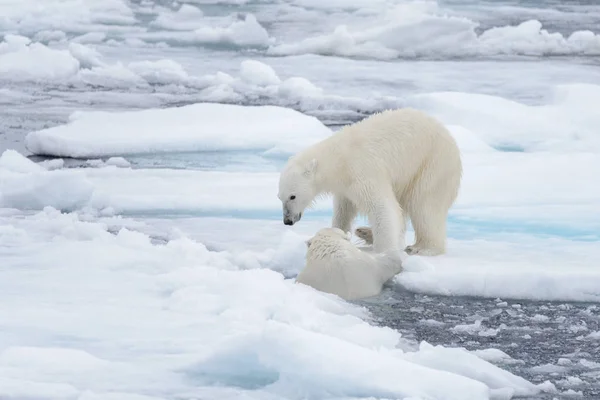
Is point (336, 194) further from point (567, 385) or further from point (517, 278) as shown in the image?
point (567, 385)

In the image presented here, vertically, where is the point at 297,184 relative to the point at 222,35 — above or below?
below

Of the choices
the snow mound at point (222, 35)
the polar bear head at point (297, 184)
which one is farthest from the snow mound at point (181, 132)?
the snow mound at point (222, 35)

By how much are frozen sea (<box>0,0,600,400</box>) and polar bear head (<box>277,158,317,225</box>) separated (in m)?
0.20

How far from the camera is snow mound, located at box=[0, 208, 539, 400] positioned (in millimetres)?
3131

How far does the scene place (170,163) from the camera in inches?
318

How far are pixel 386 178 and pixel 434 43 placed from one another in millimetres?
10308

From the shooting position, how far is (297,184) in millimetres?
4844

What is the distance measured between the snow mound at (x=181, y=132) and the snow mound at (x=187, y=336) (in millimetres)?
3418

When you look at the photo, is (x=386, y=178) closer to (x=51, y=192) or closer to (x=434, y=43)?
(x=51, y=192)

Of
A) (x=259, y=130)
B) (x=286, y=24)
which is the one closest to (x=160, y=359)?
(x=259, y=130)

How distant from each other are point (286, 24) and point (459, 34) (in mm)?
3957

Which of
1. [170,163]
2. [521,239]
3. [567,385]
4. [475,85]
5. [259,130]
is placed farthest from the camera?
[475,85]

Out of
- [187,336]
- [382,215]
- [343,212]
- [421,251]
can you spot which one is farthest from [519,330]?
[343,212]

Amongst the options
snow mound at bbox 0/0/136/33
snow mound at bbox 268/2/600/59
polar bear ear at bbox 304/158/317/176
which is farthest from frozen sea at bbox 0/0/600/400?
snow mound at bbox 0/0/136/33
